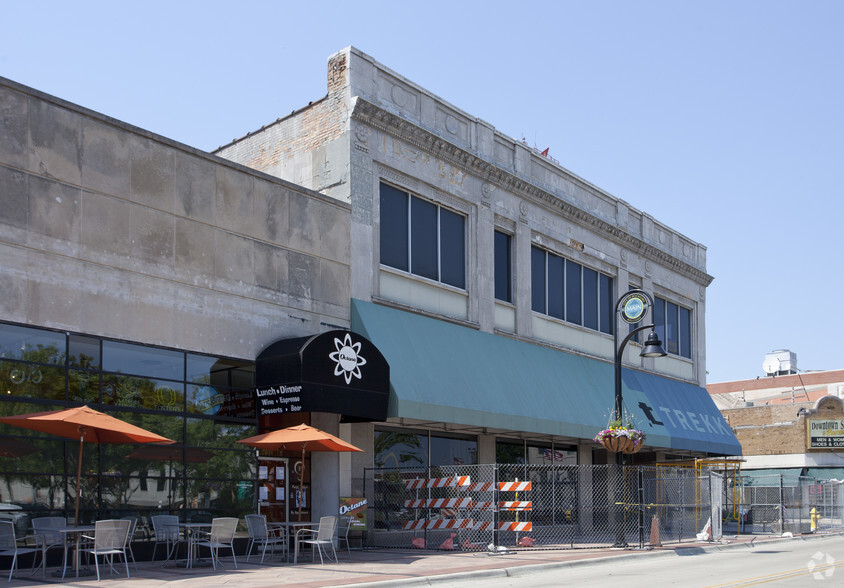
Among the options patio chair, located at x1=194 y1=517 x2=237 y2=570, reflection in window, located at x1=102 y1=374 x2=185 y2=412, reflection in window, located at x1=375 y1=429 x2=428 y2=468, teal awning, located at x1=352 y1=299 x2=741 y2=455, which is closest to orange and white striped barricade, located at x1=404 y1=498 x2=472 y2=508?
reflection in window, located at x1=375 y1=429 x2=428 y2=468

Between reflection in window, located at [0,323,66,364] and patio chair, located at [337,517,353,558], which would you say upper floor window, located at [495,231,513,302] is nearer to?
patio chair, located at [337,517,353,558]

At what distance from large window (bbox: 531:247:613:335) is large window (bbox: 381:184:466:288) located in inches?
155

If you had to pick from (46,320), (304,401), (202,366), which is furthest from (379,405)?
(46,320)

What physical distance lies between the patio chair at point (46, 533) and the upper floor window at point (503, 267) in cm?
1437

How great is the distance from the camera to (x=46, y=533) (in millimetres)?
14031

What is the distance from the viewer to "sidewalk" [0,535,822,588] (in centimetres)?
1313

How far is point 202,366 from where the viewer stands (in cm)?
1764

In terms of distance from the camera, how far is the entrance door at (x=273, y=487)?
1919 centimetres

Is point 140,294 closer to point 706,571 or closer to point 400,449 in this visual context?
point 400,449

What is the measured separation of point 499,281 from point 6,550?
1581 centimetres

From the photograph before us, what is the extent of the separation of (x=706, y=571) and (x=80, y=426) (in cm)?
1107

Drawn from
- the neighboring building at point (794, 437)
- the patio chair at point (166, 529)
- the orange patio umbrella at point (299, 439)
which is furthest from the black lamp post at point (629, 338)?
the neighboring building at point (794, 437)

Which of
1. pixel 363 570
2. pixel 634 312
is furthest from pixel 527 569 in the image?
pixel 634 312

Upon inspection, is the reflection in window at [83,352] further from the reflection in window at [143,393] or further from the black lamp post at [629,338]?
the black lamp post at [629,338]
